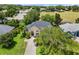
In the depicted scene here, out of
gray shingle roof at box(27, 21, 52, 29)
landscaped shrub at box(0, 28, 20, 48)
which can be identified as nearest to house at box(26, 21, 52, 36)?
gray shingle roof at box(27, 21, 52, 29)

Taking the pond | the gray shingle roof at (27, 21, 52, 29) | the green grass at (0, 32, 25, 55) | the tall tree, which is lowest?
the green grass at (0, 32, 25, 55)

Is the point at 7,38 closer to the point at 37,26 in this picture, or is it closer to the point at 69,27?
the point at 37,26

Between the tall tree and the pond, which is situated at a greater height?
the tall tree

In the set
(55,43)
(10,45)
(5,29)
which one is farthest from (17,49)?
(55,43)

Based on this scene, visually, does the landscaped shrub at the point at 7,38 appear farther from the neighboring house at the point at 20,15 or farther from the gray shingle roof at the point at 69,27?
the gray shingle roof at the point at 69,27

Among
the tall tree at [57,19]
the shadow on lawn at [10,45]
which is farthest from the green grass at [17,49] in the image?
the tall tree at [57,19]

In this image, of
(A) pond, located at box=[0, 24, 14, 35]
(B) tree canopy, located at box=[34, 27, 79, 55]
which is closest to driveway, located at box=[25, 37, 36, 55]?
(B) tree canopy, located at box=[34, 27, 79, 55]

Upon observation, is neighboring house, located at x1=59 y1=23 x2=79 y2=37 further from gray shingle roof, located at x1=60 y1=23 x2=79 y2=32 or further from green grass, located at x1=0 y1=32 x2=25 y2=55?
green grass, located at x1=0 y1=32 x2=25 y2=55
